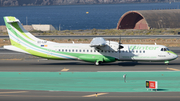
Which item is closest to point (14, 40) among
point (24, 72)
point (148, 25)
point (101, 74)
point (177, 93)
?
point (24, 72)

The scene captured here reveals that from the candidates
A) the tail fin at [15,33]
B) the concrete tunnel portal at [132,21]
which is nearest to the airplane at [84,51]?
the tail fin at [15,33]

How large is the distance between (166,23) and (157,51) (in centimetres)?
6153

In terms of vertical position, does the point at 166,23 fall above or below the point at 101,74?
above

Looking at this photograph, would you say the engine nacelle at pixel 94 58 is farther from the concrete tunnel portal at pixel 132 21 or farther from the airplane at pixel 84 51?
the concrete tunnel portal at pixel 132 21

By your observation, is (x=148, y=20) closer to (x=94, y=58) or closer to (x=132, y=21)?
(x=132, y=21)

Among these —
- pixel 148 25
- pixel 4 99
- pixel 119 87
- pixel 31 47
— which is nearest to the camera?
pixel 4 99

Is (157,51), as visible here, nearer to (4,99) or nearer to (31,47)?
(31,47)

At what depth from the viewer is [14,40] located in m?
34.6

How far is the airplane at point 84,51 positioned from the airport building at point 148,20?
5536 centimetres

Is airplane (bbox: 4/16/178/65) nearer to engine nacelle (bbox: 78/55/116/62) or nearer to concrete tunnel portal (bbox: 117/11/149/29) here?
engine nacelle (bbox: 78/55/116/62)

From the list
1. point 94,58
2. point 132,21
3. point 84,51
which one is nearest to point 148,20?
point 132,21

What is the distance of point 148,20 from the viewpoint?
89375mm

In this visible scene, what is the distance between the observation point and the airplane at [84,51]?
34062 millimetres

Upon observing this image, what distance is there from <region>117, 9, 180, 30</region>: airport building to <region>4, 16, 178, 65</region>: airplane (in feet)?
182
